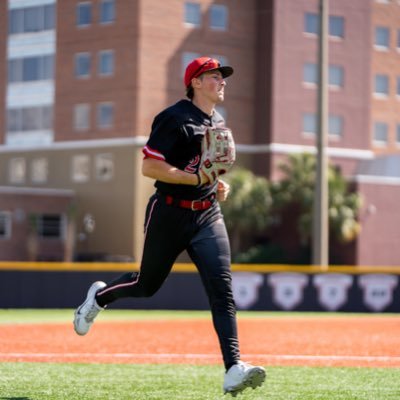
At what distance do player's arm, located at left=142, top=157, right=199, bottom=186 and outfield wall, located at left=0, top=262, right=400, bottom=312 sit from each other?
14.1 m

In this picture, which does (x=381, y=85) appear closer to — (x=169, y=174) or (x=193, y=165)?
(x=193, y=165)

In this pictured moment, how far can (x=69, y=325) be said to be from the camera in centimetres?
1552

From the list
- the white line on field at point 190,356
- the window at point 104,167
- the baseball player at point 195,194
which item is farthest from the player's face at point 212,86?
the window at point 104,167

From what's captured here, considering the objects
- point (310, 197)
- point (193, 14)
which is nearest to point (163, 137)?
point (310, 197)

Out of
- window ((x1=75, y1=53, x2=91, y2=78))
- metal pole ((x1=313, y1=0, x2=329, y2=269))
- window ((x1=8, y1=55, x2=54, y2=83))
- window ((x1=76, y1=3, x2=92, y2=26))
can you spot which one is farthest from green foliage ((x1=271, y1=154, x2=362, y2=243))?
metal pole ((x1=313, y1=0, x2=329, y2=269))

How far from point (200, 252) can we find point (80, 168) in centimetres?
4763

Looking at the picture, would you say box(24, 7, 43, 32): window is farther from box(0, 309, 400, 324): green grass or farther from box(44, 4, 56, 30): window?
box(0, 309, 400, 324): green grass

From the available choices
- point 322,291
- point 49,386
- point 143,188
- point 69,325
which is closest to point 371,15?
point 143,188

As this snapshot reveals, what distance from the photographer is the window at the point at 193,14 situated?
52406 millimetres

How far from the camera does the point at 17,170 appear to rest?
5600 cm

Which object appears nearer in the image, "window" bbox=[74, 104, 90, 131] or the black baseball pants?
A: the black baseball pants

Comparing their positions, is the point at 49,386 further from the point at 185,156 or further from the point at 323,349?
the point at 323,349

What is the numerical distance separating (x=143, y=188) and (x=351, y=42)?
14.0 metres

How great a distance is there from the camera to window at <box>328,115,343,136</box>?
5556cm
